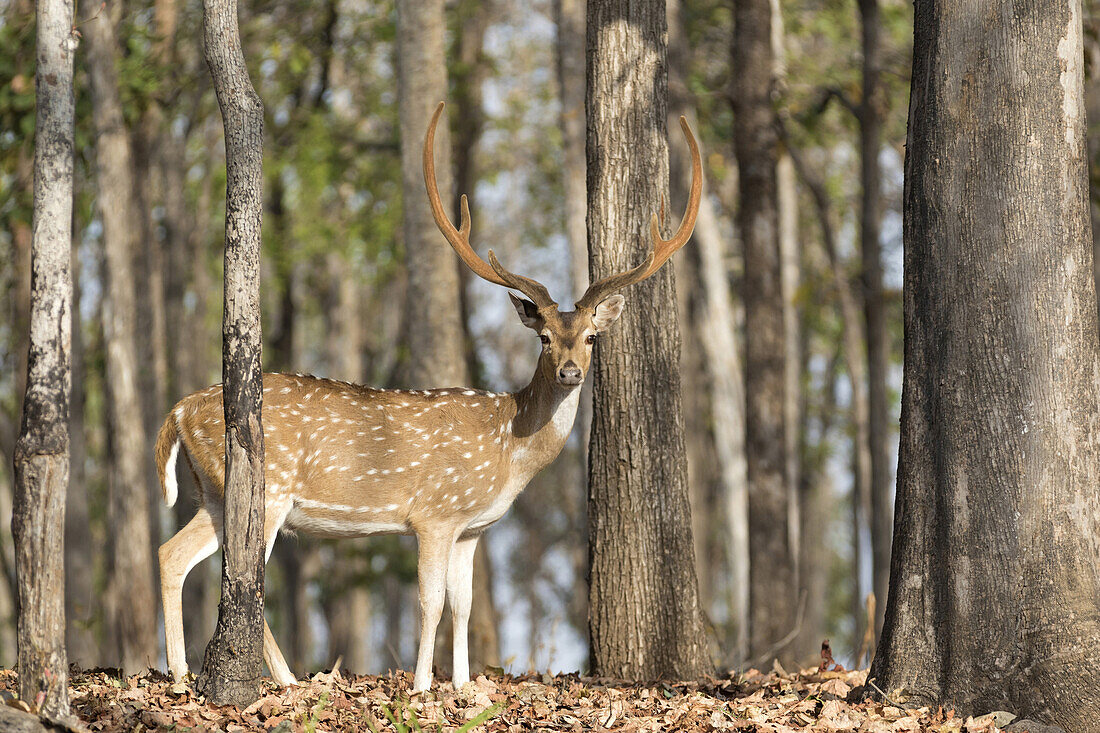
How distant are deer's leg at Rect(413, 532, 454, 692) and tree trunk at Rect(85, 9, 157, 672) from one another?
7.18 m

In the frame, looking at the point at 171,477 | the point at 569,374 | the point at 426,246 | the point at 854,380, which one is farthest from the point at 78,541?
the point at 854,380

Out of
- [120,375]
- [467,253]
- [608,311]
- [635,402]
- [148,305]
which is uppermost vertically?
[148,305]

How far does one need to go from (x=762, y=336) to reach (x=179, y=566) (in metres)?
7.16

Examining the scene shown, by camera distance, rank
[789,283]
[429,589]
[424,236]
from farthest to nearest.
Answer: [789,283], [424,236], [429,589]

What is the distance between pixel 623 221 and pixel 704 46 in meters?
13.2

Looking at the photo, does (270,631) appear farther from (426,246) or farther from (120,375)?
(120,375)

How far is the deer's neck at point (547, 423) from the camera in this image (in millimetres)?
7391

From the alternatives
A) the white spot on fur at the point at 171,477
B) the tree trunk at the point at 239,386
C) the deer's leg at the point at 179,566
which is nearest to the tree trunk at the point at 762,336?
the deer's leg at the point at 179,566

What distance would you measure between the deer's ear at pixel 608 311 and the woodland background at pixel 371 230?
2545mm

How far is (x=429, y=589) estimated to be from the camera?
6.89 metres

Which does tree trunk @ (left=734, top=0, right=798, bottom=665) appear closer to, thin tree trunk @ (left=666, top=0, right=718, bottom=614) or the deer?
thin tree trunk @ (left=666, top=0, right=718, bottom=614)

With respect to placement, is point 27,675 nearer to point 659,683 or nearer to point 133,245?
point 659,683

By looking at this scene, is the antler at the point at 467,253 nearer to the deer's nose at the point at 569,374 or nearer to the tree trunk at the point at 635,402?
the tree trunk at the point at 635,402

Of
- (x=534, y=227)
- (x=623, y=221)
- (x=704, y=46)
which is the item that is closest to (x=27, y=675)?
(x=623, y=221)
